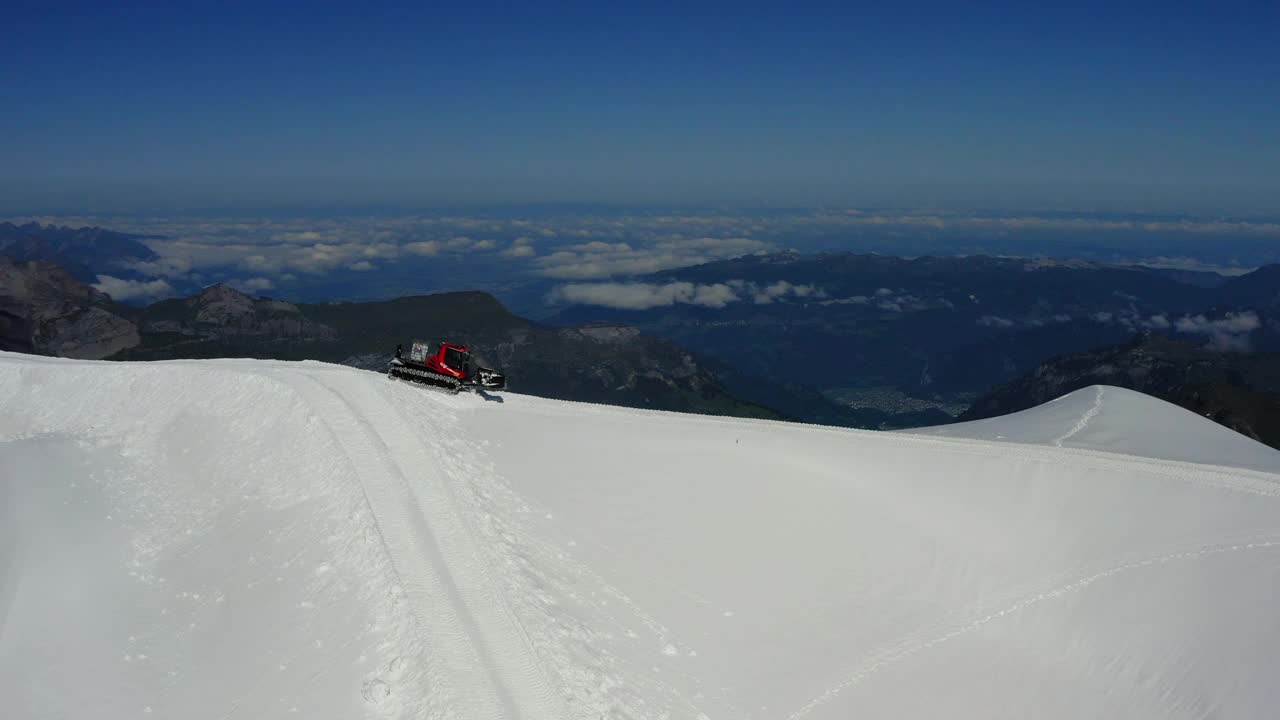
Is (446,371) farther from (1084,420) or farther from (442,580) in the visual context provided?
(1084,420)

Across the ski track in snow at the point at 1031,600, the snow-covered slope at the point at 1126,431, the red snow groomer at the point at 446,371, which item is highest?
the red snow groomer at the point at 446,371

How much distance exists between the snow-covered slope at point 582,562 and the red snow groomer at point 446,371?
3.26 ft

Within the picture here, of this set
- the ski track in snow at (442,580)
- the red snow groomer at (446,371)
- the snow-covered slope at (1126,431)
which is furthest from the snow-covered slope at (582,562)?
the red snow groomer at (446,371)

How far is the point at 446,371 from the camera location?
35.6m

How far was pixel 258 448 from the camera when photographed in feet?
87.0

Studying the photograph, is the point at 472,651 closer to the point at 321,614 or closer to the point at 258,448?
the point at 321,614

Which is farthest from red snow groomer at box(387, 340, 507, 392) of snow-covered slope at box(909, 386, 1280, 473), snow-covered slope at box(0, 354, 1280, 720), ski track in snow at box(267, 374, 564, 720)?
snow-covered slope at box(909, 386, 1280, 473)

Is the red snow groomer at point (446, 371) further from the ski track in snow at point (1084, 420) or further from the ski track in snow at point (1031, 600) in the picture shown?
the ski track in snow at point (1084, 420)

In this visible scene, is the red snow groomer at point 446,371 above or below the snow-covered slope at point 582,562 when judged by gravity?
above

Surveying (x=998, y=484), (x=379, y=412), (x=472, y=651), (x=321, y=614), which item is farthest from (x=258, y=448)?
(x=998, y=484)

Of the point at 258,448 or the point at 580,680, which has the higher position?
the point at 258,448

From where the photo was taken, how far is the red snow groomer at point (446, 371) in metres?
35.5

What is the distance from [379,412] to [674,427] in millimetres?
12482

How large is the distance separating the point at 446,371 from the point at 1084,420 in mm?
33109
